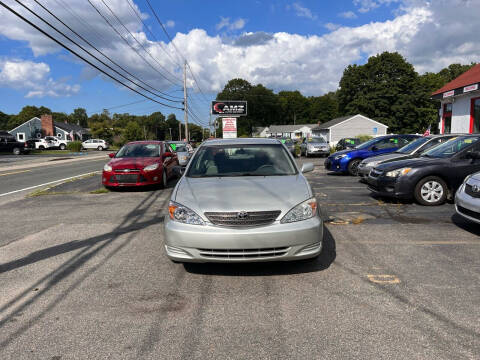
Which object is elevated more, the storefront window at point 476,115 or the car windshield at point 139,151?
the storefront window at point 476,115

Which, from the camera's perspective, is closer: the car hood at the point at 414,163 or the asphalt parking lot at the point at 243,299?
the asphalt parking lot at the point at 243,299

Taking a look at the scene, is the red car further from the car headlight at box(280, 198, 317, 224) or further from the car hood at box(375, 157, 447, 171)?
the car headlight at box(280, 198, 317, 224)

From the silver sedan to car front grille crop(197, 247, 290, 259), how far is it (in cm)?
328

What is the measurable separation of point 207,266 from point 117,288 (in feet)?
3.49

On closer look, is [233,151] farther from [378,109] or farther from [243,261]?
[378,109]

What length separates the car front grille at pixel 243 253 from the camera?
384 centimetres

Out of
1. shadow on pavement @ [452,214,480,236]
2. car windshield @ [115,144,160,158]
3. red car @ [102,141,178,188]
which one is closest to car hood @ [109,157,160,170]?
red car @ [102,141,178,188]

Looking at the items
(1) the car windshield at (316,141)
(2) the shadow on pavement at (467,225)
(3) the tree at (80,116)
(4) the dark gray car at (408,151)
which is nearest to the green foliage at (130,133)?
(1) the car windshield at (316,141)

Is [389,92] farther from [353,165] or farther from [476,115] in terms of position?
[353,165]

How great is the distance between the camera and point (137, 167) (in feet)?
35.2

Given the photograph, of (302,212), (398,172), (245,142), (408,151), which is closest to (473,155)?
(398,172)

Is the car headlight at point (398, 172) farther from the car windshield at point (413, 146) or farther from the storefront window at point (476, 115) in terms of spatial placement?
the storefront window at point (476, 115)

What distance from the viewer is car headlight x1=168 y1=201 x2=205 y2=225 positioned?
3.97 m

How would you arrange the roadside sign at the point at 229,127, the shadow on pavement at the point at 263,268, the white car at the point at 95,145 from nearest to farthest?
the shadow on pavement at the point at 263,268 < the roadside sign at the point at 229,127 < the white car at the point at 95,145
